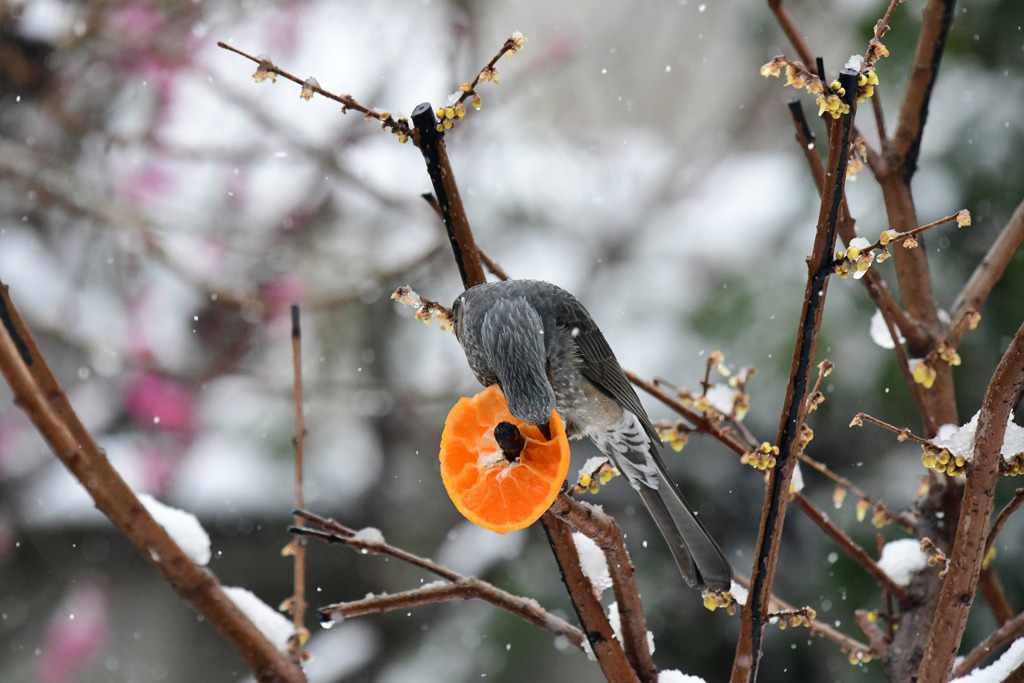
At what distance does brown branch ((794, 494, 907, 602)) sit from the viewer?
2.77ft

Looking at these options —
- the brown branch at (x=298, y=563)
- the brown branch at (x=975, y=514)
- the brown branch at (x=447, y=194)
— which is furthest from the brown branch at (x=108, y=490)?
the brown branch at (x=975, y=514)

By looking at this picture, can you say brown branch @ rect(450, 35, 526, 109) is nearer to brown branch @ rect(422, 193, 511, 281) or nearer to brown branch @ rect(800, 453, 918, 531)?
brown branch @ rect(422, 193, 511, 281)

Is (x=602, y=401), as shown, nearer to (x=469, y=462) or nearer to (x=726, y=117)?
(x=469, y=462)

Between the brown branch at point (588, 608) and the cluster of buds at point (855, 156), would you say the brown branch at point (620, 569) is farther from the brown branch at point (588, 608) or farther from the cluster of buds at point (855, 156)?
the cluster of buds at point (855, 156)

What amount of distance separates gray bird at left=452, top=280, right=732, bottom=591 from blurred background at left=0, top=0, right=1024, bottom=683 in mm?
819

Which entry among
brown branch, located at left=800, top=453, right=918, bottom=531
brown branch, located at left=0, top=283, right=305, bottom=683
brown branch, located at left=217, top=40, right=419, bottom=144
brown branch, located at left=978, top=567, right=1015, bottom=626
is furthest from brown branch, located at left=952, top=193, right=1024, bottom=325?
brown branch, located at left=0, top=283, right=305, bottom=683

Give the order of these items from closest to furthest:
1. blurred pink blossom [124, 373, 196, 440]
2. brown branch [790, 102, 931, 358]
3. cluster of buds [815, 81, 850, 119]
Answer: cluster of buds [815, 81, 850, 119], brown branch [790, 102, 931, 358], blurred pink blossom [124, 373, 196, 440]

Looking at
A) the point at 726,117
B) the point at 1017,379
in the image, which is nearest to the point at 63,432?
the point at 1017,379

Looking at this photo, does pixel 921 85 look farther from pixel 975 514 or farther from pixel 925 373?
pixel 975 514

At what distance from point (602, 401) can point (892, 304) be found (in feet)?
1.20

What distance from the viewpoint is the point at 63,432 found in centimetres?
70

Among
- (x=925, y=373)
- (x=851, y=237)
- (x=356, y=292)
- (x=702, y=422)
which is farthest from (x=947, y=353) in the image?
(x=356, y=292)

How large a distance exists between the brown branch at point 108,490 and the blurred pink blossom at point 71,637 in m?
1.58

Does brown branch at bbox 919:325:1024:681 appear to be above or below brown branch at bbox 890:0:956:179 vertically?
below
